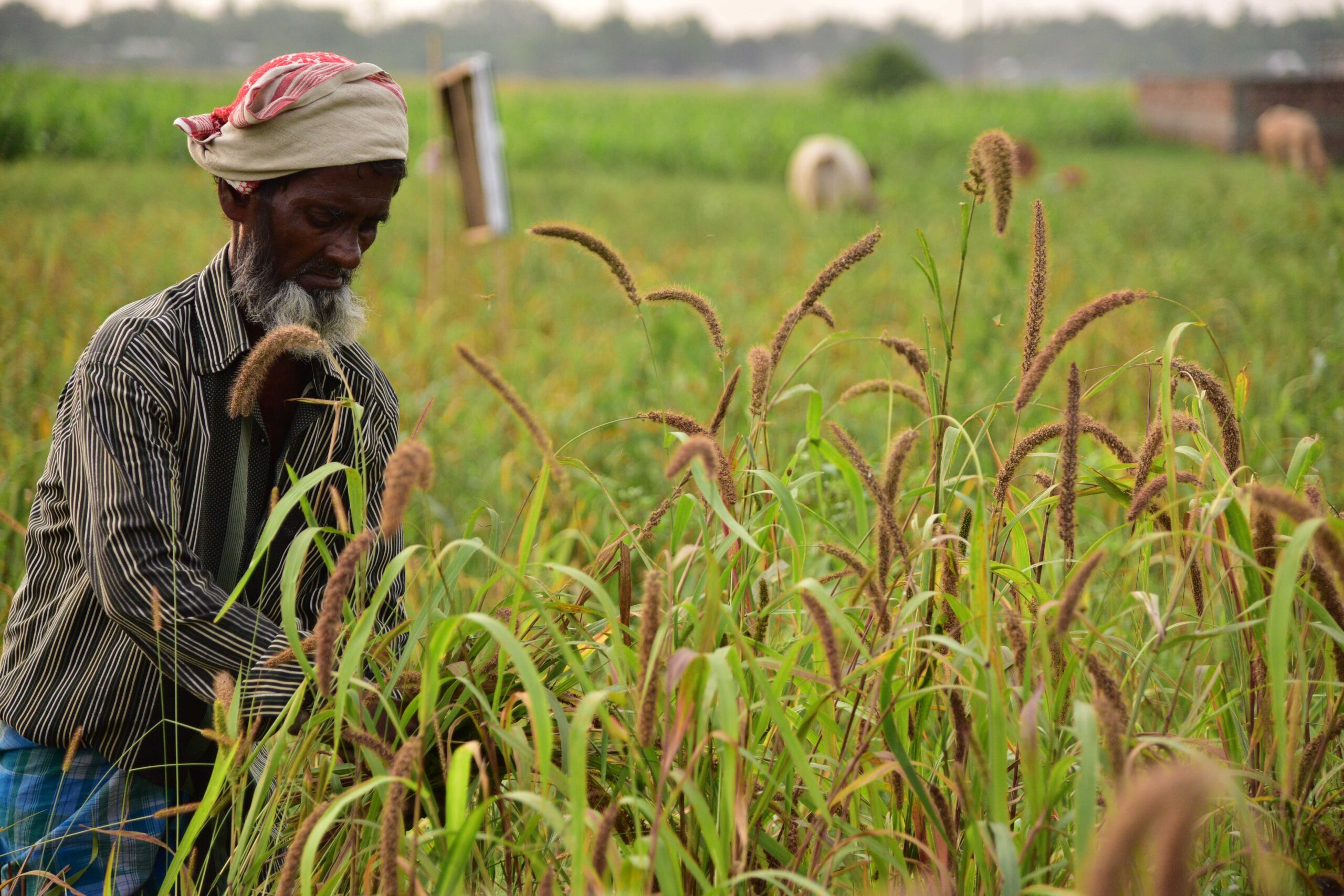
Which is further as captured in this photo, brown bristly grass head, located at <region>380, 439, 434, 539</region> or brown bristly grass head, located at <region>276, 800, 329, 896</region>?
brown bristly grass head, located at <region>276, 800, 329, 896</region>

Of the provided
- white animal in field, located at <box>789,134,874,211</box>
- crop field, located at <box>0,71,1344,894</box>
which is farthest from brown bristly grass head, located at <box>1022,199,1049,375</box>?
white animal in field, located at <box>789,134,874,211</box>

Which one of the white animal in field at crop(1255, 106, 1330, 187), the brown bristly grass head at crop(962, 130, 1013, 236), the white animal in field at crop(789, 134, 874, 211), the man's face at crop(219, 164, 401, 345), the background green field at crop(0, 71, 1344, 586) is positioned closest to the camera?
the brown bristly grass head at crop(962, 130, 1013, 236)

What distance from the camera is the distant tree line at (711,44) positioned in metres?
60.2

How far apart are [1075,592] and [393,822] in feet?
2.15

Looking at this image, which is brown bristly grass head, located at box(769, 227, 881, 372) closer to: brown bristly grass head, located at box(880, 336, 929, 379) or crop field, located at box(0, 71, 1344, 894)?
crop field, located at box(0, 71, 1344, 894)

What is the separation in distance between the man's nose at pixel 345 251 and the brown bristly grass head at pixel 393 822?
2.70 ft

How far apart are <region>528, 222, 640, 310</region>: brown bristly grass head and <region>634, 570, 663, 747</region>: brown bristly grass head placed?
476mm

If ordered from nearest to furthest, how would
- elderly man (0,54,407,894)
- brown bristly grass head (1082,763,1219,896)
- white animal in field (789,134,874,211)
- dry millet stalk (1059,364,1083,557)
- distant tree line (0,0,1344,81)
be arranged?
brown bristly grass head (1082,763,1219,896) < dry millet stalk (1059,364,1083,557) < elderly man (0,54,407,894) < white animal in field (789,134,874,211) < distant tree line (0,0,1344,81)

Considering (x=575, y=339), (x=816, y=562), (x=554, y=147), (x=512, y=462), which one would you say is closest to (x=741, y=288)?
(x=575, y=339)

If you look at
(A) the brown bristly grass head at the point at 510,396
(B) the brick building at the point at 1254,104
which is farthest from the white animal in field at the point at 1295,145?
(A) the brown bristly grass head at the point at 510,396

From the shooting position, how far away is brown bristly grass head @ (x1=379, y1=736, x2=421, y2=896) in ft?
3.27

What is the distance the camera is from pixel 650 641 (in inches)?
40.8

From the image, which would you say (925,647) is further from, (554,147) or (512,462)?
(554,147)

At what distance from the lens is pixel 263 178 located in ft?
5.20
